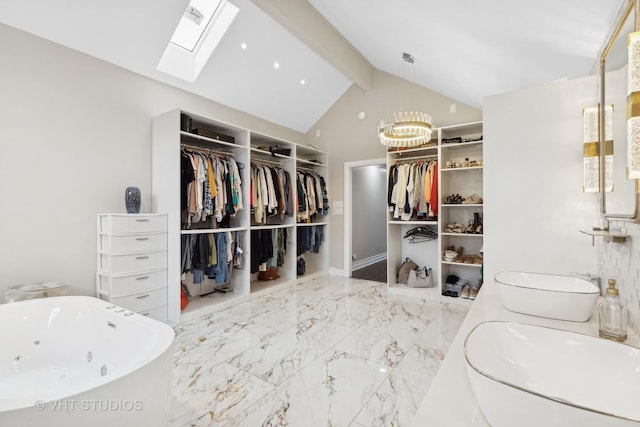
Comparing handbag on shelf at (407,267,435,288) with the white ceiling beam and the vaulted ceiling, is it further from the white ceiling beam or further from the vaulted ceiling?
the white ceiling beam

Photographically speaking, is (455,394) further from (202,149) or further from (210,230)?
(202,149)

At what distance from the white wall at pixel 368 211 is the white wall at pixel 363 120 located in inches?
22.1

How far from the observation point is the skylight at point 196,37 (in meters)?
3.23

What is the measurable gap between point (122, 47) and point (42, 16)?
586mm

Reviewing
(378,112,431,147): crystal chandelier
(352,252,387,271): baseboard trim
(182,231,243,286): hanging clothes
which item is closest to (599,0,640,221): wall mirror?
(378,112,431,147): crystal chandelier

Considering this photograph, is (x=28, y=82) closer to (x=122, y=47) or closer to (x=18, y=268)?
(x=122, y=47)

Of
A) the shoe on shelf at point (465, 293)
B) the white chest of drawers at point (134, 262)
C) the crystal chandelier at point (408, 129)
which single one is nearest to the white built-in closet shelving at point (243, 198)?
the white chest of drawers at point (134, 262)

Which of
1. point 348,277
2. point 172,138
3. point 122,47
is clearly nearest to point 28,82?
point 122,47

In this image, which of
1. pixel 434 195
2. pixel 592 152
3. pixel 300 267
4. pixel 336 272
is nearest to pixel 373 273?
pixel 336 272

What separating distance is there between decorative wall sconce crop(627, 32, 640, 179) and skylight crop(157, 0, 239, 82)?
3.33m

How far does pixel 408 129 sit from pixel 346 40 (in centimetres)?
177

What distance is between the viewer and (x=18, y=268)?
8.12 ft

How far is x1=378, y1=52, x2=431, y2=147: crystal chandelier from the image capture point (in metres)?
3.06

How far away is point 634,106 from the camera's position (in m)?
0.93
